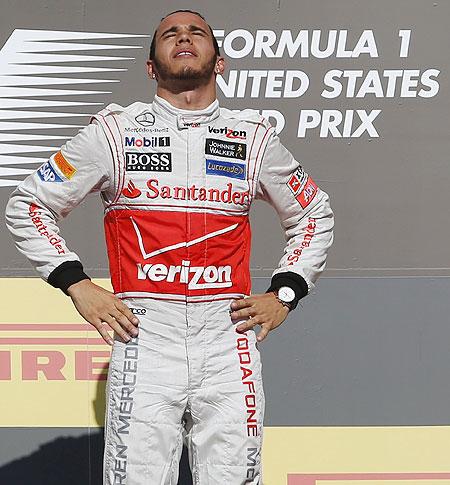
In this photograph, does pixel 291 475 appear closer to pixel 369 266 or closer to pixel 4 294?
pixel 369 266

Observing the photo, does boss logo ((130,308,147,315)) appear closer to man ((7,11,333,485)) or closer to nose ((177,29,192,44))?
man ((7,11,333,485))

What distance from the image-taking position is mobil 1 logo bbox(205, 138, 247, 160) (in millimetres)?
2434

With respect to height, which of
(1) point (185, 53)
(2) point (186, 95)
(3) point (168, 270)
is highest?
(1) point (185, 53)

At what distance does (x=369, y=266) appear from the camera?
→ 3316mm

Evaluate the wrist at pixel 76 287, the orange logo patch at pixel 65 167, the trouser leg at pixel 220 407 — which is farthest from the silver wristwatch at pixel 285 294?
the orange logo patch at pixel 65 167

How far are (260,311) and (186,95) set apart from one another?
58 centimetres

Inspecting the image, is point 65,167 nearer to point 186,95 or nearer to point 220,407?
point 186,95

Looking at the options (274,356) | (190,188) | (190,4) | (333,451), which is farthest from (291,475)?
(190,4)

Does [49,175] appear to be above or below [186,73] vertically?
below

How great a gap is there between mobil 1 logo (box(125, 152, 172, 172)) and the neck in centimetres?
15

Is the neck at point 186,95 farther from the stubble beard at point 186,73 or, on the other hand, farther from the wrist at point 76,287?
the wrist at point 76,287

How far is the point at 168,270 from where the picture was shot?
2.38m

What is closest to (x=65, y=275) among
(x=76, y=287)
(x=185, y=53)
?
(x=76, y=287)

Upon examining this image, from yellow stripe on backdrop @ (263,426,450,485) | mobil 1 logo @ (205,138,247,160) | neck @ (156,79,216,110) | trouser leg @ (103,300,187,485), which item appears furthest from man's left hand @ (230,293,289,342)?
yellow stripe on backdrop @ (263,426,450,485)
